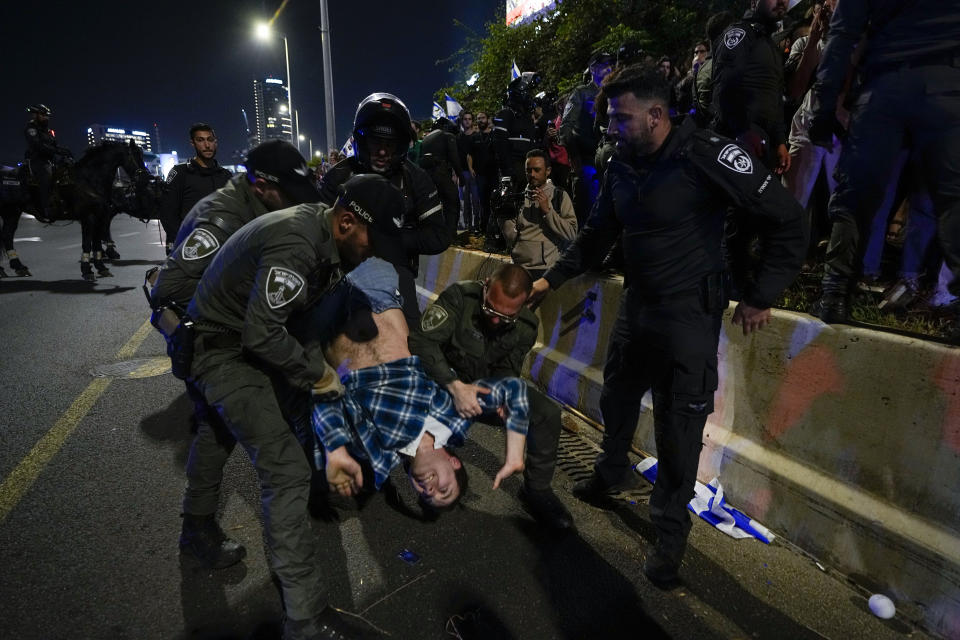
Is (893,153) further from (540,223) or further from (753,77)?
(540,223)

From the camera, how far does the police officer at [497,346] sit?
9.07 feet

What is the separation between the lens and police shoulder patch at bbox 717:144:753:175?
2.30m

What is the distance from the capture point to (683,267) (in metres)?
2.50

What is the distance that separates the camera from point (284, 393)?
2496mm

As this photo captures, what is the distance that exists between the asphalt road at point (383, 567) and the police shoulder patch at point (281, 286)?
1.40 meters

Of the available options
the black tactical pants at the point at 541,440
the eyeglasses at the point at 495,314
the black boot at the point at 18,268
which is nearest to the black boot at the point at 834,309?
the black tactical pants at the point at 541,440

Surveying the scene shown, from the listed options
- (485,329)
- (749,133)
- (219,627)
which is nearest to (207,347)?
(219,627)

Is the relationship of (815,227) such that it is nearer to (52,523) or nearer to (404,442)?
(404,442)

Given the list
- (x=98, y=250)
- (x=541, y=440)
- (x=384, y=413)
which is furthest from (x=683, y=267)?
(x=98, y=250)

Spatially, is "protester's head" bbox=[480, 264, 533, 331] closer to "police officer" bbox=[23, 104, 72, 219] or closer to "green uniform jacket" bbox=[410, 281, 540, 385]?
"green uniform jacket" bbox=[410, 281, 540, 385]

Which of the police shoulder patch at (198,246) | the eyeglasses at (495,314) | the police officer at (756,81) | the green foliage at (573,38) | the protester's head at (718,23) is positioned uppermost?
the green foliage at (573,38)

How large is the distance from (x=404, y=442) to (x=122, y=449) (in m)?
2.45

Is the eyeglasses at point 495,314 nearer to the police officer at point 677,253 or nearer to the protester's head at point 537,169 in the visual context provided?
the police officer at point 677,253

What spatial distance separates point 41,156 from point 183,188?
27.2ft
